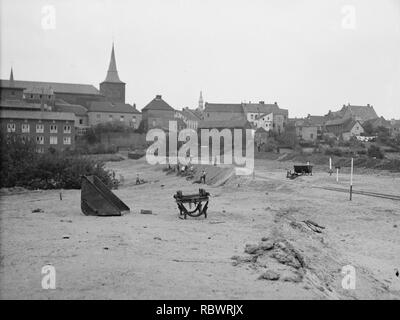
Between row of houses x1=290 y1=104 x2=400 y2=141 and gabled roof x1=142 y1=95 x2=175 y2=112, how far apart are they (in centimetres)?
3389

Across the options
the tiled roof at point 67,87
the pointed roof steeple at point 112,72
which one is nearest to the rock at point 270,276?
the tiled roof at point 67,87

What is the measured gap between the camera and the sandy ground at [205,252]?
8.30m

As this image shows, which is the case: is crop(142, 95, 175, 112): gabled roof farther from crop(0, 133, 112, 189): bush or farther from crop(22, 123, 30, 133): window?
crop(0, 133, 112, 189): bush

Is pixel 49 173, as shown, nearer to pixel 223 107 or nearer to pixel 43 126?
pixel 43 126

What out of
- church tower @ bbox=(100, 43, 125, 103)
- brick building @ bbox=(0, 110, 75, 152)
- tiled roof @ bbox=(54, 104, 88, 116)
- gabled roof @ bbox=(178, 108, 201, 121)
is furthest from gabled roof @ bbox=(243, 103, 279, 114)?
brick building @ bbox=(0, 110, 75, 152)

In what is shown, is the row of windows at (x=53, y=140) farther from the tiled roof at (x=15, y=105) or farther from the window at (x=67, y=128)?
the tiled roof at (x=15, y=105)

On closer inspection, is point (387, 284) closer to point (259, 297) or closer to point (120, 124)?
point (259, 297)

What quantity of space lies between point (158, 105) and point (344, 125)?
47.3 m

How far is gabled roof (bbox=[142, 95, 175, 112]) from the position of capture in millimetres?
121281

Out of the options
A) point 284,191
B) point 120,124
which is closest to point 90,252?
point 284,191

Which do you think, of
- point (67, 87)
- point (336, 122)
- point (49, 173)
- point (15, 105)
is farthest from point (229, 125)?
point (49, 173)

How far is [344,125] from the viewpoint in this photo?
111 metres

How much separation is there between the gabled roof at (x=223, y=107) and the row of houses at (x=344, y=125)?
52.6 feet
